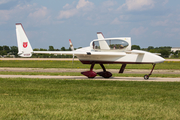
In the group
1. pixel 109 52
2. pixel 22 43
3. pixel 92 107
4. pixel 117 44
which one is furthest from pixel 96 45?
pixel 92 107

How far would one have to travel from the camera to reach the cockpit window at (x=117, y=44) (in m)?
17.1


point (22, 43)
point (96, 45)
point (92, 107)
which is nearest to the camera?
point (92, 107)

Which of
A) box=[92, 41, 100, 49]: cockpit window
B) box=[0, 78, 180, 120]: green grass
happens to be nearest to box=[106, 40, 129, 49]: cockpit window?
box=[92, 41, 100, 49]: cockpit window

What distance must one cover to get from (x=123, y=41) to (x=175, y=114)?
34.7ft

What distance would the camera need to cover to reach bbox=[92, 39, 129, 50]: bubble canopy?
17.2 metres

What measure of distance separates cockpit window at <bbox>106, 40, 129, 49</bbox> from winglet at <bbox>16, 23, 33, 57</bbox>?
5996 millimetres

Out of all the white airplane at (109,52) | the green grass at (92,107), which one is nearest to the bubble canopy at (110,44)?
the white airplane at (109,52)

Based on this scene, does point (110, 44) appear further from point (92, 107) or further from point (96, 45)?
point (92, 107)

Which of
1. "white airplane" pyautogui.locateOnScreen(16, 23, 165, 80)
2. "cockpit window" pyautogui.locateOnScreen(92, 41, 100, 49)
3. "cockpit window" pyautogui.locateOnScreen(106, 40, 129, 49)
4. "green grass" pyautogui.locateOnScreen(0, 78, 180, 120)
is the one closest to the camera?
"green grass" pyautogui.locateOnScreen(0, 78, 180, 120)

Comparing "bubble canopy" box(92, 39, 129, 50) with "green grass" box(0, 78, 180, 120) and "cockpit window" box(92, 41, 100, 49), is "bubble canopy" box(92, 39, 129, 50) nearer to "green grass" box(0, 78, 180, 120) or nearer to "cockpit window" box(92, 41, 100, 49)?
"cockpit window" box(92, 41, 100, 49)

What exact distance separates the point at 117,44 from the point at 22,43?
283 inches

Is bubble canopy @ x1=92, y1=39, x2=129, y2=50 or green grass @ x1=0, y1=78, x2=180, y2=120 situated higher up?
bubble canopy @ x1=92, y1=39, x2=129, y2=50

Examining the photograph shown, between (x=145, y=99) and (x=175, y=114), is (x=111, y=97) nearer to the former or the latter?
(x=145, y=99)

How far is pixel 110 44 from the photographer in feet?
57.6
